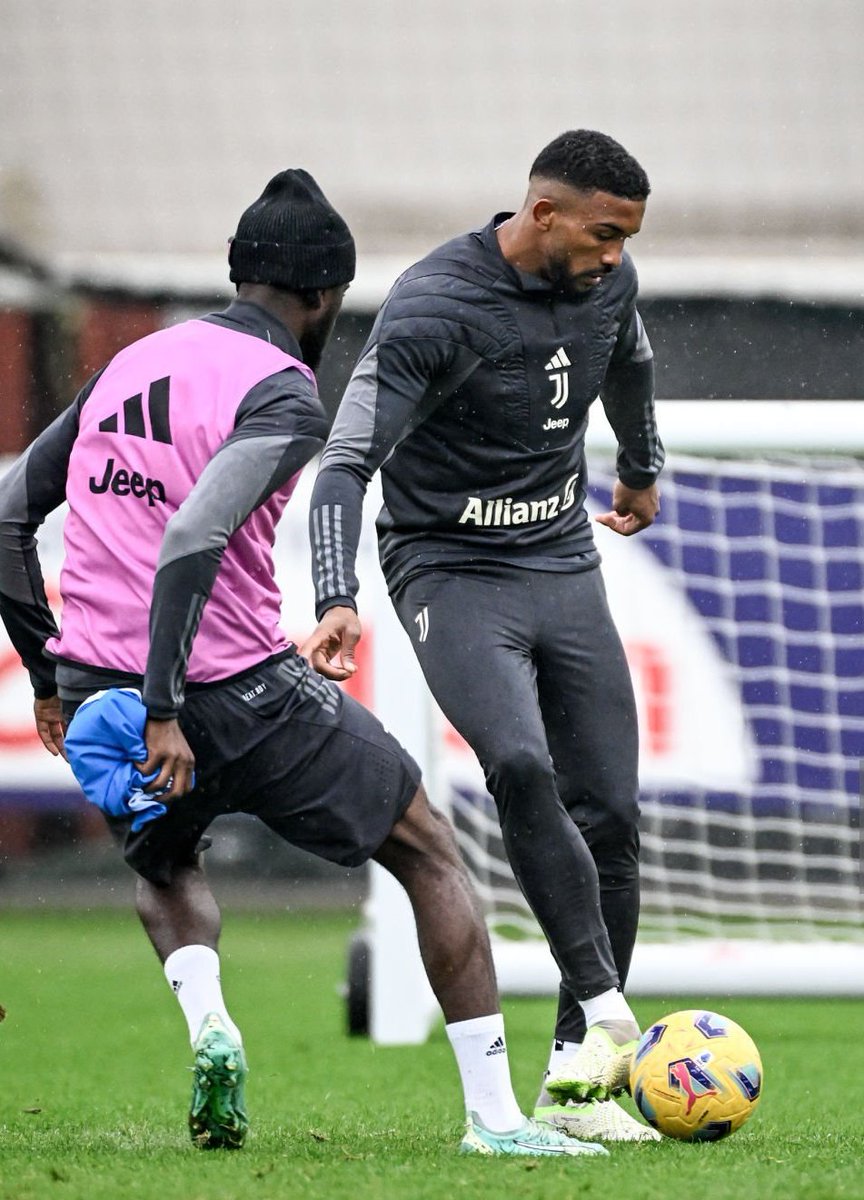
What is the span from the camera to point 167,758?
365 centimetres

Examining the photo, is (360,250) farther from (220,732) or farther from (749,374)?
(220,732)

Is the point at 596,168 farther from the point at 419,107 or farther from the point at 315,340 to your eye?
the point at 419,107

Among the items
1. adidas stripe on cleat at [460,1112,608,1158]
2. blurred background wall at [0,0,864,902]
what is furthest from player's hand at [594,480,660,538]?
blurred background wall at [0,0,864,902]

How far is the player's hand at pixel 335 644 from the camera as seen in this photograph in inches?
140

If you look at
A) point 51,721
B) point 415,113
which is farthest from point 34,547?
point 415,113

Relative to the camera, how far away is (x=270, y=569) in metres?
4.00

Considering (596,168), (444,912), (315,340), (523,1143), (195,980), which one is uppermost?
(596,168)

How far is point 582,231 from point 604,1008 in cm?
169

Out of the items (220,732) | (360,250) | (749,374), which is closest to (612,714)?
(220,732)

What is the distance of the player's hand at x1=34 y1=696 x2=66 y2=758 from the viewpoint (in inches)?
166

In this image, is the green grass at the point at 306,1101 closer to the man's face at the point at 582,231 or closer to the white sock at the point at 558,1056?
the white sock at the point at 558,1056

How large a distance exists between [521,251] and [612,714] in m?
1.08

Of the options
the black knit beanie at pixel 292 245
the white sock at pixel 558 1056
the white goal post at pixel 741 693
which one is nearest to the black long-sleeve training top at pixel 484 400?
the black knit beanie at pixel 292 245

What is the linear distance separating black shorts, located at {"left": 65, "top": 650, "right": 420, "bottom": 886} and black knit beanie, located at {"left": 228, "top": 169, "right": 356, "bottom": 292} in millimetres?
829
